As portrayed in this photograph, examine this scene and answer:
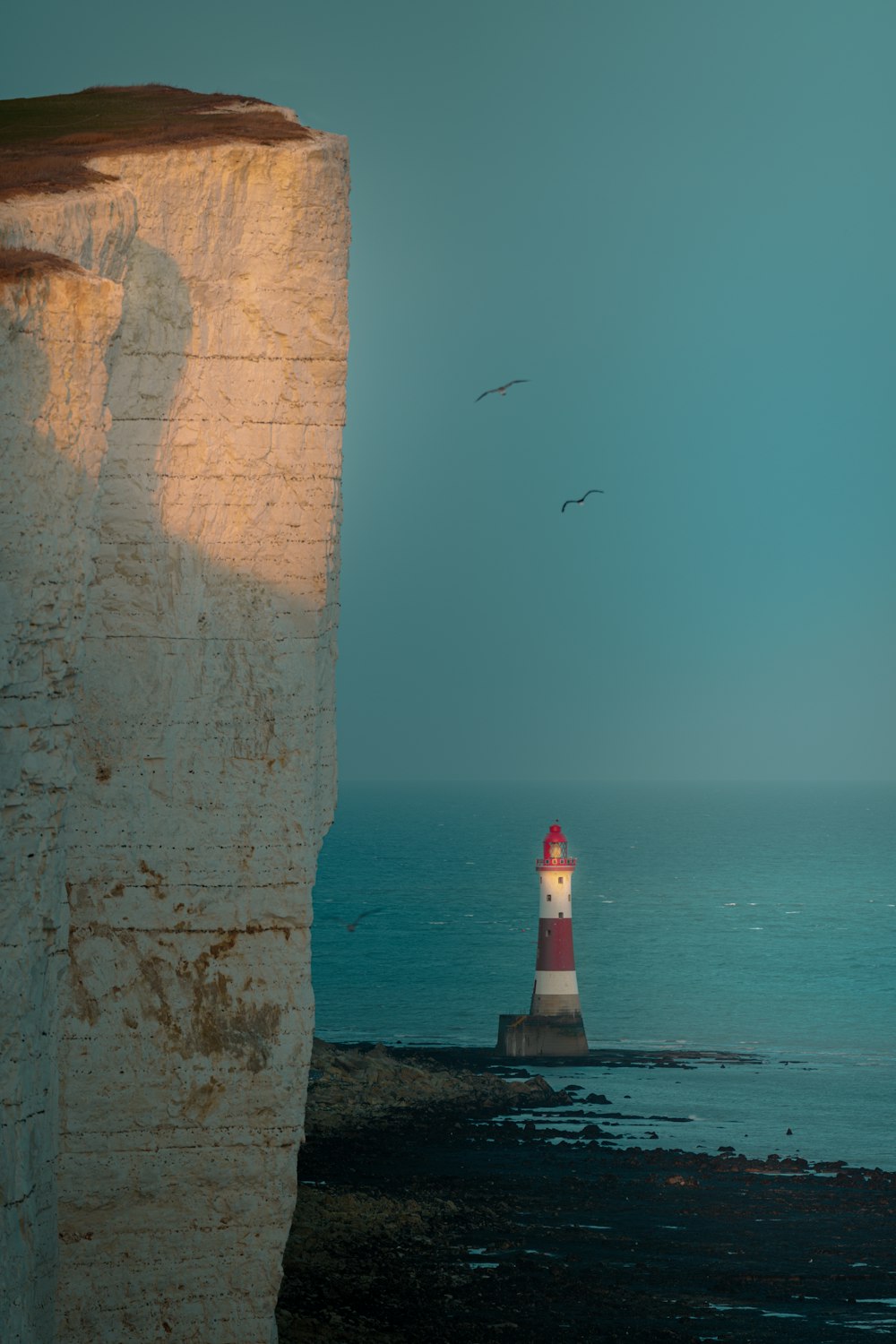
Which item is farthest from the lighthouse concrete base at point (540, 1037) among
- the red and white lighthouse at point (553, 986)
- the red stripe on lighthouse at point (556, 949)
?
the red stripe on lighthouse at point (556, 949)

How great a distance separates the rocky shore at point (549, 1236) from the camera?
1994 centimetres

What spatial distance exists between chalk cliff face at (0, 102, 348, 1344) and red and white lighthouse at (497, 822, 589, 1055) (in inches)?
1483

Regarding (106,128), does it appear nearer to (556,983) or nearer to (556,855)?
(556,855)

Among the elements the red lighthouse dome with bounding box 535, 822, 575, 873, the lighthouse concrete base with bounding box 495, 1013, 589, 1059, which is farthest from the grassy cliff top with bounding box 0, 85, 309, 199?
the lighthouse concrete base with bounding box 495, 1013, 589, 1059

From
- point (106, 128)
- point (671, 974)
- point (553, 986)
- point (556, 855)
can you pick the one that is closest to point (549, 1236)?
point (106, 128)

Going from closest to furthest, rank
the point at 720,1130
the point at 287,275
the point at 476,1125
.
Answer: the point at 287,275, the point at 476,1125, the point at 720,1130

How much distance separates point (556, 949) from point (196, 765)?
1575 inches

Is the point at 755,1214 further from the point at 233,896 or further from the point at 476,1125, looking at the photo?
the point at 233,896

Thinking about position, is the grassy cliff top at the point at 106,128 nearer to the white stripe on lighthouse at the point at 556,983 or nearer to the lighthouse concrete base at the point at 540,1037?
the lighthouse concrete base at the point at 540,1037

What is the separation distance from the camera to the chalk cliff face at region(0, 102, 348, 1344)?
10578mm

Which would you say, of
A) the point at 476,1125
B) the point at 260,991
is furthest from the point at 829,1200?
the point at 260,991

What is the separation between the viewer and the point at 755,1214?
92.7 feet

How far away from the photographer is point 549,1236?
25.4m

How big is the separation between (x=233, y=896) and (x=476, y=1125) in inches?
1020
